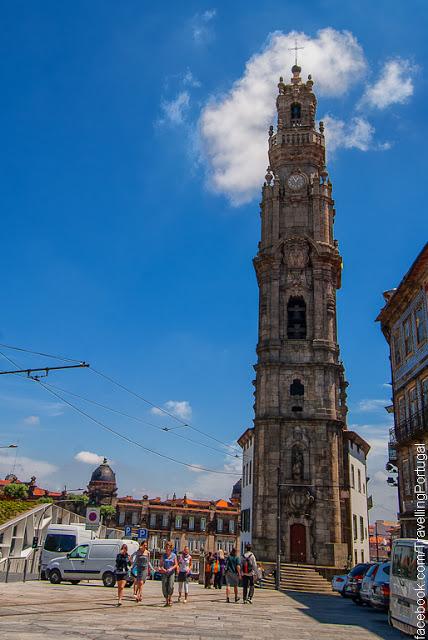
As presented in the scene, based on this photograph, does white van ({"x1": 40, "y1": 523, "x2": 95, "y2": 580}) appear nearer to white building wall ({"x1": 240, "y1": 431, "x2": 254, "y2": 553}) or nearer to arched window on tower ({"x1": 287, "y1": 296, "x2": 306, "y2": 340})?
white building wall ({"x1": 240, "y1": 431, "x2": 254, "y2": 553})

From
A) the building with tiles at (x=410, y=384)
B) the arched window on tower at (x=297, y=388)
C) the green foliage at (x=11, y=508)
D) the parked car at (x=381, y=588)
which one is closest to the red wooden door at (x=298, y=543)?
the arched window on tower at (x=297, y=388)

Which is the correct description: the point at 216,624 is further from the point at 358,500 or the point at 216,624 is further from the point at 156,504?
the point at 156,504

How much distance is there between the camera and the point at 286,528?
42.8 m

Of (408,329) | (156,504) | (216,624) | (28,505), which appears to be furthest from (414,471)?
(156,504)

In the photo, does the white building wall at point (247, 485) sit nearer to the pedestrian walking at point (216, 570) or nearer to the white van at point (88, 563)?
the pedestrian walking at point (216, 570)

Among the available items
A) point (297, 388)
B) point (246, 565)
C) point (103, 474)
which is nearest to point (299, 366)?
point (297, 388)

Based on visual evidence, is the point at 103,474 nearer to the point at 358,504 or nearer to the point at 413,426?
the point at 358,504

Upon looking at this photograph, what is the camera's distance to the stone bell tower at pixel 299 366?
140 ft

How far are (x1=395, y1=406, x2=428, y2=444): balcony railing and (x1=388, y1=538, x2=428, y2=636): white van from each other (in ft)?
40.9

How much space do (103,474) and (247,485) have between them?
58355 millimetres

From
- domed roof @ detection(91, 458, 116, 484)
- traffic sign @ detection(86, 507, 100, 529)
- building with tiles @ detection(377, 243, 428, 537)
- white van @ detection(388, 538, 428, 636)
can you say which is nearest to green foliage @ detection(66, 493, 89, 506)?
domed roof @ detection(91, 458, 116, 484)

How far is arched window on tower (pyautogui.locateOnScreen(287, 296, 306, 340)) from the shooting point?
48719 millimetres

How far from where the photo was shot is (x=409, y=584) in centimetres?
1273

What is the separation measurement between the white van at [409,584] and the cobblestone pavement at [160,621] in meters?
0.74
